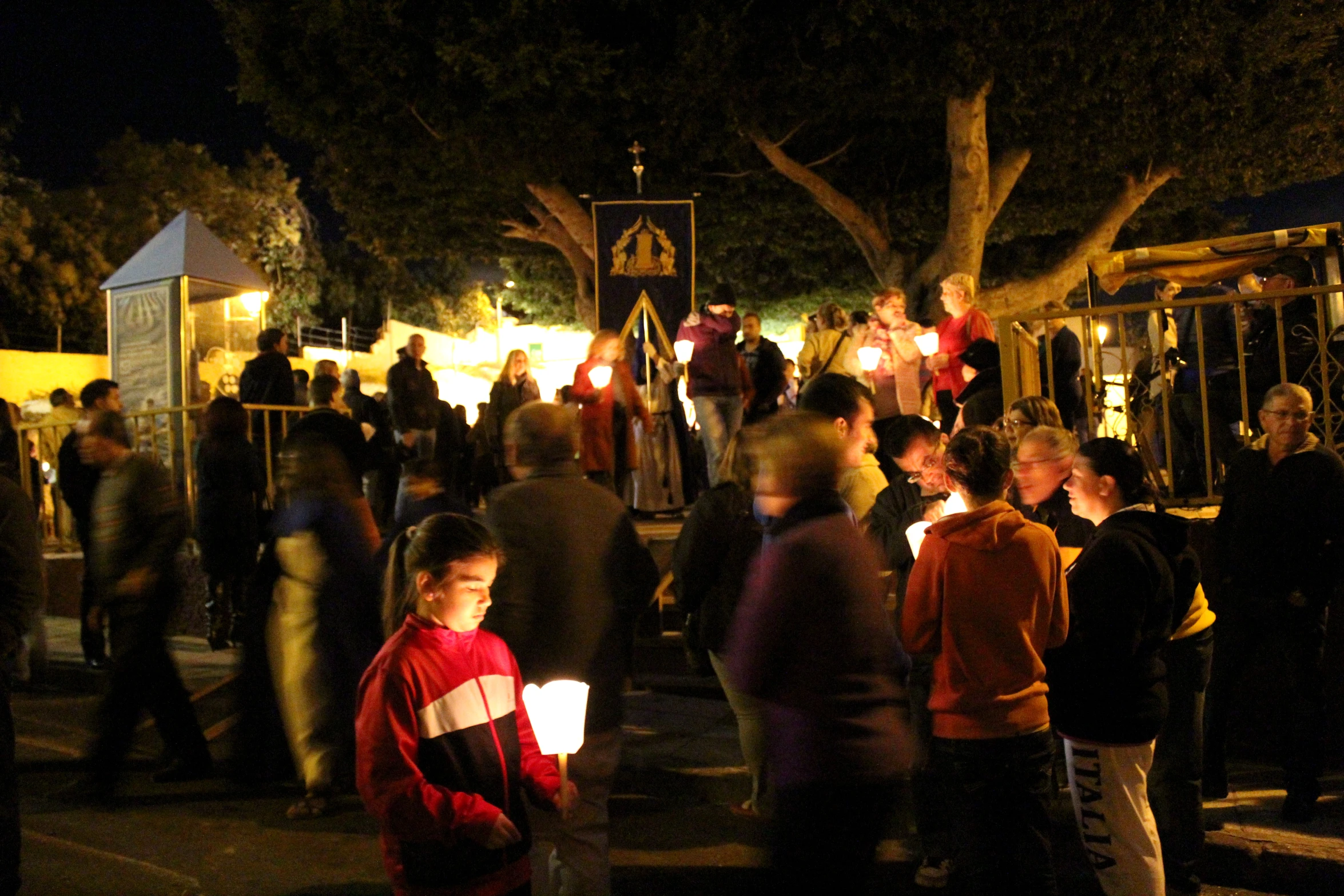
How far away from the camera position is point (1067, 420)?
26.0 ft

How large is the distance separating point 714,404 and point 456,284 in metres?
45.3

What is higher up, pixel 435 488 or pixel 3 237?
pixel 3 237

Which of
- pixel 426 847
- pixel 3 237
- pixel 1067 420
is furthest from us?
pixel 3 237

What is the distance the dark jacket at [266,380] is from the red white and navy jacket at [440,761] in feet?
25.7

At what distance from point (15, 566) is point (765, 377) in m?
7.76

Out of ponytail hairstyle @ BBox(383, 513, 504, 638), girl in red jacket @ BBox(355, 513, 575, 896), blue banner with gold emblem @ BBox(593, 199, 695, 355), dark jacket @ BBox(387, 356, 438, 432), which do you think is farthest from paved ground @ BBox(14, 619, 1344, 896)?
blue banner with gold emblem @ BBox(593, 199, 695, 355)

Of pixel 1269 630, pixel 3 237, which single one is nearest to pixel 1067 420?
pixel 1269 630

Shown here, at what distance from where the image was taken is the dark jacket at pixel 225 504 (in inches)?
305

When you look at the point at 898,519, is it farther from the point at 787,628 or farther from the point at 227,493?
the point at 227,493

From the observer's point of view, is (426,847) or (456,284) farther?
(456,284)

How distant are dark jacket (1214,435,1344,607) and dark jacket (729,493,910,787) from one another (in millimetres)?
3542

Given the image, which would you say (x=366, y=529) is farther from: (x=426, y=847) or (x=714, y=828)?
(x=426, y=847)

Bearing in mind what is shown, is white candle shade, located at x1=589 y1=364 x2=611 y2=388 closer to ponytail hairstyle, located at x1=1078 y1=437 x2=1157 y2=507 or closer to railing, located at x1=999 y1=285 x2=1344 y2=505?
railing, located at x1=999 y1=285 x2=1344 y2=505

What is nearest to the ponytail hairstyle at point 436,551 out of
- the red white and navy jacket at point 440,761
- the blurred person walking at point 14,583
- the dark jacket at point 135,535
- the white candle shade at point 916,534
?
the red white and navy jacket at point 440,761
